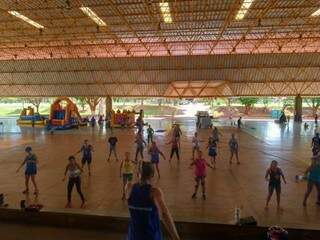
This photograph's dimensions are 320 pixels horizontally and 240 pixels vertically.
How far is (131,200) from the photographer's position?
4.04 meters

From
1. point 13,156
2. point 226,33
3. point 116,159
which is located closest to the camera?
point 116,159

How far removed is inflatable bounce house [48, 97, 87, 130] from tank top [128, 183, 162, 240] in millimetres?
36342

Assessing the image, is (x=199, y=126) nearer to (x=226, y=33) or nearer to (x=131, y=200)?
(x=226, y=33)

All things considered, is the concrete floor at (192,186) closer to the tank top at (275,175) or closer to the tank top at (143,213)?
the tank top at (275,175)

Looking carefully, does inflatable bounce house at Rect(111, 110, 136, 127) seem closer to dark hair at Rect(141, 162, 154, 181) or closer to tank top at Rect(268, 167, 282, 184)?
tank top at Rect(268, 167, 282, 184)

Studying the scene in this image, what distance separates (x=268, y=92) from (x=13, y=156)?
106 feet

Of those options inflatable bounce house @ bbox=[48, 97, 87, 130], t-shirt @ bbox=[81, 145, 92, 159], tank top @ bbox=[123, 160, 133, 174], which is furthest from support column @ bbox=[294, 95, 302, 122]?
tank top @ bbox=[123, 160, 133, 174]

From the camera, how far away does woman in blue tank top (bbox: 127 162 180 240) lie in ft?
13.0

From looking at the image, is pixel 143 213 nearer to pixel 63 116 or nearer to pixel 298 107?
pixel 63 116

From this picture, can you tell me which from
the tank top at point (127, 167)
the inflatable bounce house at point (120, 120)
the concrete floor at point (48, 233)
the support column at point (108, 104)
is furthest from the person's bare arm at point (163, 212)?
the support column at point (108, 104)

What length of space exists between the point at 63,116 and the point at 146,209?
37.7 metres

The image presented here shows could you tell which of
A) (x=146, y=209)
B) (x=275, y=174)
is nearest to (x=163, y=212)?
(x=146, y=209)

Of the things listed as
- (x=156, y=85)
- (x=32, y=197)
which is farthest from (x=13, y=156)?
(x=156, y=85)

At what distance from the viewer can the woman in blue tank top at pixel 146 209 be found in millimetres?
3947
